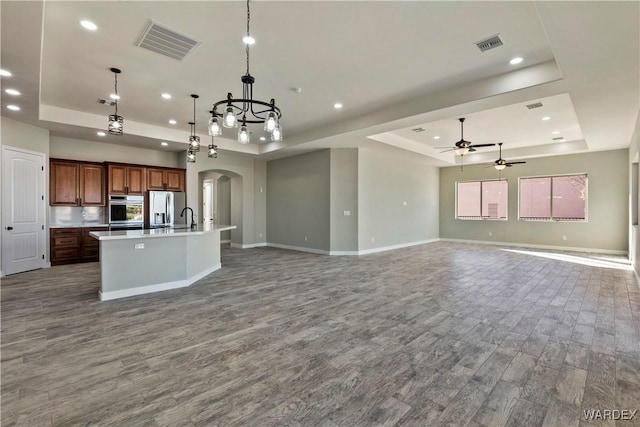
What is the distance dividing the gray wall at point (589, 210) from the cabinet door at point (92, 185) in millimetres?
11565

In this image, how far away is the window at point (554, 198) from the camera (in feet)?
30.5

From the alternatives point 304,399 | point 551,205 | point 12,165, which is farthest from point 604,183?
point 12,165

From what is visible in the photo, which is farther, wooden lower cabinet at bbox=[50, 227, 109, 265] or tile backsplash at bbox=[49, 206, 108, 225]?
tile backsplash at bbox=[49, 206, 108, 225]

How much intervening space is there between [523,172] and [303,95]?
8.69 m

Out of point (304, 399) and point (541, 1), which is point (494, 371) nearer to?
point (304, 399)

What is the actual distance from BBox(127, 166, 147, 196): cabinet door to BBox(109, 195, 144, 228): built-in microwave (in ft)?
0.60

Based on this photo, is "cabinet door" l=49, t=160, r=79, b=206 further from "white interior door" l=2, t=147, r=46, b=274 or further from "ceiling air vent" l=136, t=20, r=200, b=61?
"ceiling air vent" l=136, t=20, r=200, b=61

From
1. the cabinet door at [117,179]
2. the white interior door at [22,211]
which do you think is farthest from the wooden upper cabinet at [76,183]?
the white interior door at [22,211]

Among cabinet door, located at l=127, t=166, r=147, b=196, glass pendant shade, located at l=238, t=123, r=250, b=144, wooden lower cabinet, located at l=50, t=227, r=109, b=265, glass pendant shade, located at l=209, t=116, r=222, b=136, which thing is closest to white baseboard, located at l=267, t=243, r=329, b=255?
cabinet door, located at l=127, t=166, r=147, b=196

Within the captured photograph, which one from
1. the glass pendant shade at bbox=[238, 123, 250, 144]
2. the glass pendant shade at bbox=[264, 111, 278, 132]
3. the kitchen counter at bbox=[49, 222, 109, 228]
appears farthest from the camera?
the kitchen counter at bbox=[49, 222, 109, 228]

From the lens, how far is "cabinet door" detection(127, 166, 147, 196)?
7.68 metres

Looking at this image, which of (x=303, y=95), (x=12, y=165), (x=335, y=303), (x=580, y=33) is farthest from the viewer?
(x=12, y=165)

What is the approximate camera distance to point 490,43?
357 cm

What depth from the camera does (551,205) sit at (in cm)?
977
